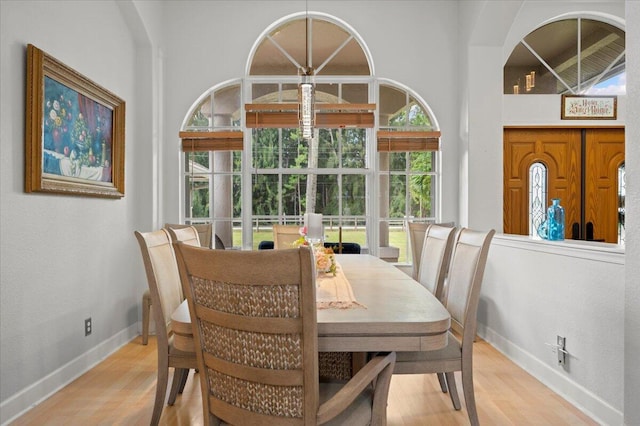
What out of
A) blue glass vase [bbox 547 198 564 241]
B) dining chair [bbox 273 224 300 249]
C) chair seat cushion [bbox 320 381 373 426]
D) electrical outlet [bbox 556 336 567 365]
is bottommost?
electrical outlet [bbox 556 336 567 365]

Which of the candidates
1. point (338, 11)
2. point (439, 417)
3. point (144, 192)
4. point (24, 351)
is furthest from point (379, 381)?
point (338, 11)

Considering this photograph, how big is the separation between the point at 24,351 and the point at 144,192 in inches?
77.7

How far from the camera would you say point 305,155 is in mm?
4727

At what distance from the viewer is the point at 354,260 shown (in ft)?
10.9

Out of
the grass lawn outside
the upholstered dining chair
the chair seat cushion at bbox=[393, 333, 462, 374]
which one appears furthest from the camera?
the grass lawn outside

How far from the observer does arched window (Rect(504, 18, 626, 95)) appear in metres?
4.53

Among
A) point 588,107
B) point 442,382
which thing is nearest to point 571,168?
point 588,107

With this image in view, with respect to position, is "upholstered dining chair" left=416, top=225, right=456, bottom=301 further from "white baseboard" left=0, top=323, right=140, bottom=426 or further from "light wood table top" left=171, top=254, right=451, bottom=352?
"white baseboard" left=0, top=323, right=140, bottom=426

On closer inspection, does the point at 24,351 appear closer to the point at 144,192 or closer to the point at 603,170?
the point at 144,192

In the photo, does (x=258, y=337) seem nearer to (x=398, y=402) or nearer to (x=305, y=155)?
(x=398, y=402)

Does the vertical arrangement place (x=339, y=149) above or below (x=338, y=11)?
below

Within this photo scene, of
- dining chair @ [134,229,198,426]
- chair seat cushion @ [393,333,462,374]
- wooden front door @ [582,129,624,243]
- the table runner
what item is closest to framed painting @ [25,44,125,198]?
dining chair @ [134,229,198,426]

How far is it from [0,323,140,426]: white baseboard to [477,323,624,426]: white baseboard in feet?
10.0

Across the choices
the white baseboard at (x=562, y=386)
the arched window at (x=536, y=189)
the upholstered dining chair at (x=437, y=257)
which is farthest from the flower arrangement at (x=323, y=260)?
the arched window at (x=536, y=189)
